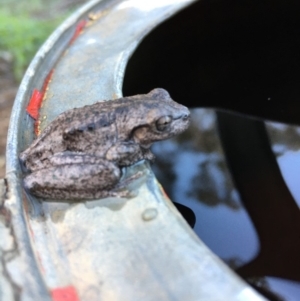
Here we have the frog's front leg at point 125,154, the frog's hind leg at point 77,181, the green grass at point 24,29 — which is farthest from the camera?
the green grass at point 24,29

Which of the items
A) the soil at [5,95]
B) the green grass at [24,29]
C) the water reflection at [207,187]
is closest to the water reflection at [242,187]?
the water reflection at [207,187]

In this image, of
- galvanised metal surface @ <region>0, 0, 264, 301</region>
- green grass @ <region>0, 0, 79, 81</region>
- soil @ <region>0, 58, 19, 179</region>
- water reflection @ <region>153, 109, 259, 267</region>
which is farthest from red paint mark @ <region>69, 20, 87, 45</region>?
green grass @ <region>0, 0, 79, 81</region>

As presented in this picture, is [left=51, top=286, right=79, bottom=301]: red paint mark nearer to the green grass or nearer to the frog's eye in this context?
the frog's eye

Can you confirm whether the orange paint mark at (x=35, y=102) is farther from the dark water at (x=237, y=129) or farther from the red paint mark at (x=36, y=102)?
the dark water at (x=237, y=129)

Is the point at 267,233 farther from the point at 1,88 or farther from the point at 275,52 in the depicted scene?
the point at 1,88

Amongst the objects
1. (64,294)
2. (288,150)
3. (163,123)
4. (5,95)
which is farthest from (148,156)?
(5,95)

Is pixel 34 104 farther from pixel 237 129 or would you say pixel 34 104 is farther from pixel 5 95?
pixel 5 95

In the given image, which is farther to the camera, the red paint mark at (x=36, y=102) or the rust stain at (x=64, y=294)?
the red paint mark at (x=36, y=102)
